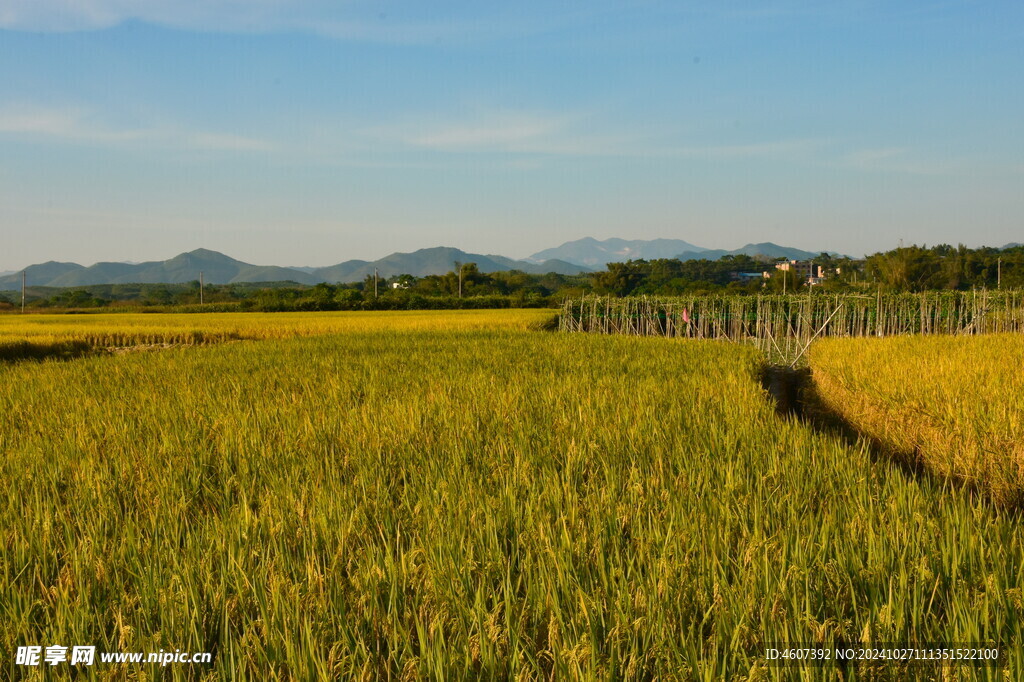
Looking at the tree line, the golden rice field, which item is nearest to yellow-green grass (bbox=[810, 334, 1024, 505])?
the golden rice field

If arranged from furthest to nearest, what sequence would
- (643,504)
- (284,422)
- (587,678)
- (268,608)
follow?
1. (284,422)
2. (643,504)
3. (268,608)
4. (587,678)

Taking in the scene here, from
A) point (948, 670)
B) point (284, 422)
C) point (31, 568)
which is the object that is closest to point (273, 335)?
point (284, 422)

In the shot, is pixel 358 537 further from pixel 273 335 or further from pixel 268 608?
pixel 273 335

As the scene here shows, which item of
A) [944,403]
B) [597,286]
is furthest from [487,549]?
[597,286]

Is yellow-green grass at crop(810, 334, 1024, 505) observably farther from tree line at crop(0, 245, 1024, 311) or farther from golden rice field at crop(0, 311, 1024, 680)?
tree line at crop(0, 245, 1024, 311)

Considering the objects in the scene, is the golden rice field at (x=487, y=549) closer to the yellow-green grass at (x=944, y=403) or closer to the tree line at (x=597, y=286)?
the yellow-green grass at (x=944, y=403)

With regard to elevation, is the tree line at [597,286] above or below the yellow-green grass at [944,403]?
above

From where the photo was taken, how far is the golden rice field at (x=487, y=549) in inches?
69.7

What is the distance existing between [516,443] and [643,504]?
1.31 metres

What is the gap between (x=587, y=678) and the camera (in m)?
1.55

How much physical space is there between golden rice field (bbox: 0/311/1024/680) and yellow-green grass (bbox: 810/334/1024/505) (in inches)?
59.3

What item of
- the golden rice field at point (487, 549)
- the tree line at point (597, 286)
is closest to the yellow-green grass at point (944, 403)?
the golden rice field at point (487, 549)

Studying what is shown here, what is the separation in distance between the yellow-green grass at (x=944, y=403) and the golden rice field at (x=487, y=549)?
1.51m

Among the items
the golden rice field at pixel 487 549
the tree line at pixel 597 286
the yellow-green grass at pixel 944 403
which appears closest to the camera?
the golden rice field at pixel 487 549
